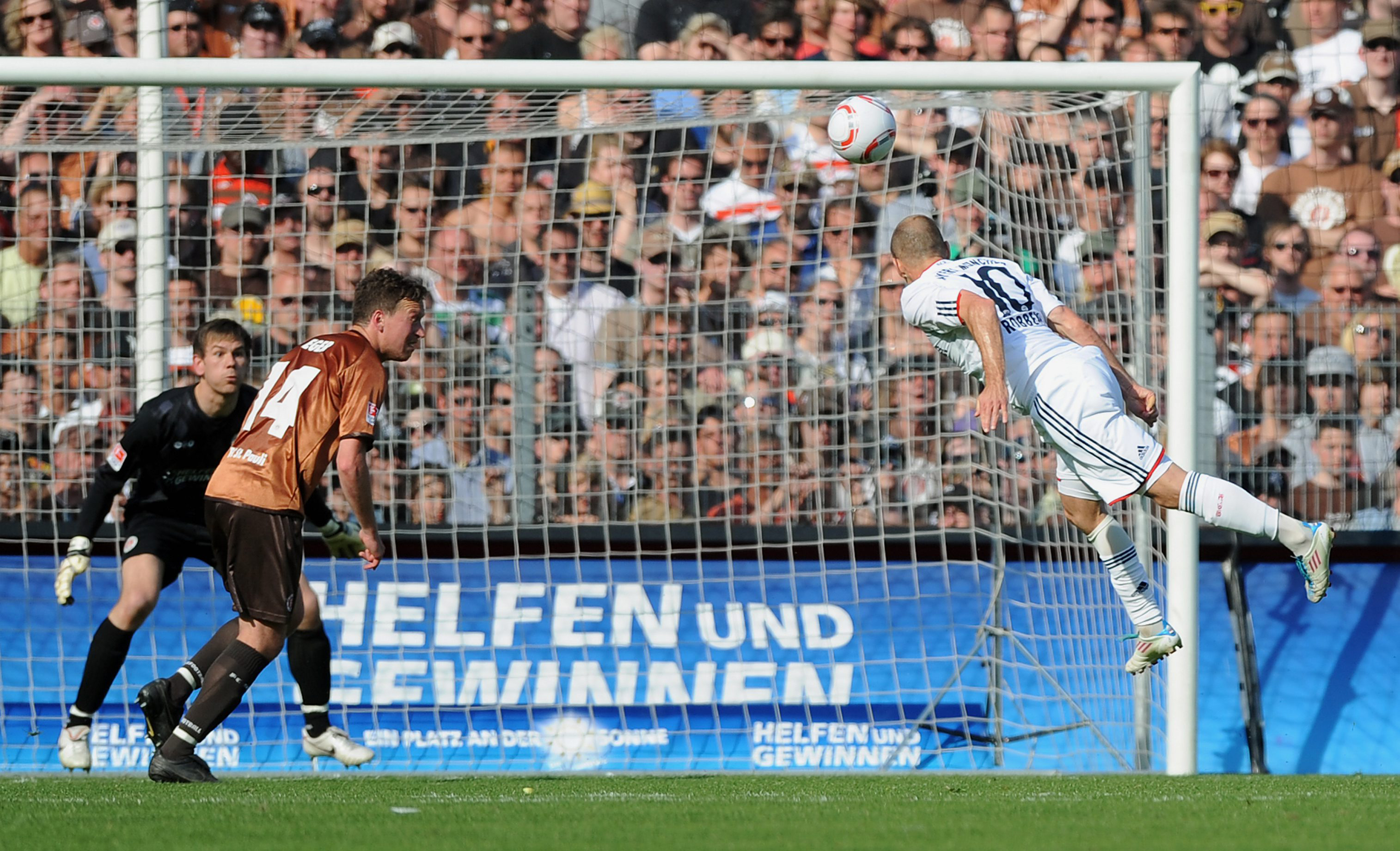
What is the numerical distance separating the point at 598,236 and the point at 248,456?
131 inches

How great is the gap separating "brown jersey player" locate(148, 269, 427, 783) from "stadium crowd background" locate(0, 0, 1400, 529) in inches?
92.5

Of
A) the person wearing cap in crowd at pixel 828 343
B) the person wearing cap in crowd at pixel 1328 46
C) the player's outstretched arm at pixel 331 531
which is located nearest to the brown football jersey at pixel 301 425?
the player's outstretched arm at pixel 331 531

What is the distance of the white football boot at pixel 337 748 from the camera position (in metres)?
6.57

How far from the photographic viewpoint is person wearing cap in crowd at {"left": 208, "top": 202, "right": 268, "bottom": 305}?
8.41 m

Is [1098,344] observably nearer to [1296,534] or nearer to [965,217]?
[1296,534]

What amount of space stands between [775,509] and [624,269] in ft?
5.24

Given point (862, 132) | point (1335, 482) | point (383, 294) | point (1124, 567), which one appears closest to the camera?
point (383, 294)

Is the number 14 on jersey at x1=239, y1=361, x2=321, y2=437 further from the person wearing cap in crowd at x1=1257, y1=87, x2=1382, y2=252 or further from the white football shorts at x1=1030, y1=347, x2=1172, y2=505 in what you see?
the person wearing cap in crowd at x1=1257, y1=87, x2=1382, y2=252

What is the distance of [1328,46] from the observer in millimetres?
9641

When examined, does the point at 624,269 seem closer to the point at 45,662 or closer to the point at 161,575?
the point at 161,575

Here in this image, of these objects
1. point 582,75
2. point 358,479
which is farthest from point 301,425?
point 582,75

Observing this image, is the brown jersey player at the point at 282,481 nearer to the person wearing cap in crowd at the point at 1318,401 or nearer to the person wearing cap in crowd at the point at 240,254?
the person wearing cap in crowd at the point at 240,254

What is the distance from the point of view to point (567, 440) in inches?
322

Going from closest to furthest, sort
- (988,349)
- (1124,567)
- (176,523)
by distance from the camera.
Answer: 1. (988,349)
2. (1124,567)
3. (176,523)
